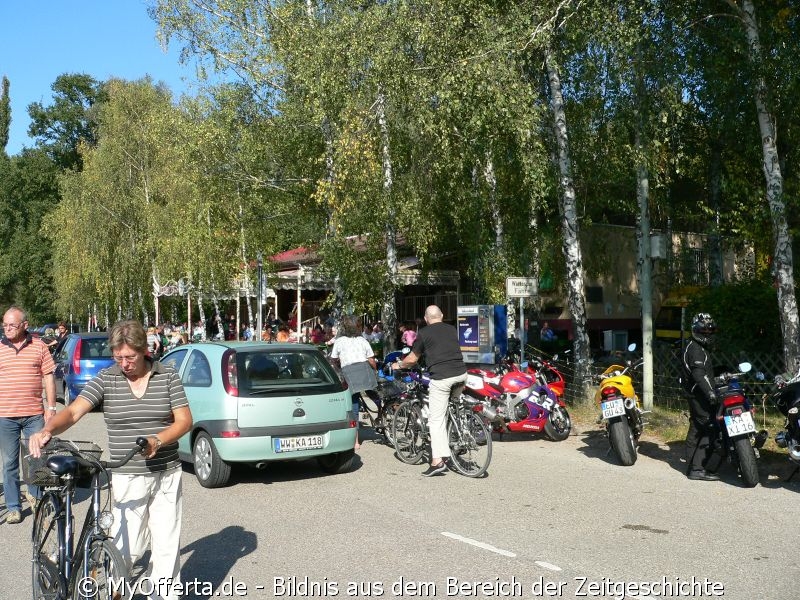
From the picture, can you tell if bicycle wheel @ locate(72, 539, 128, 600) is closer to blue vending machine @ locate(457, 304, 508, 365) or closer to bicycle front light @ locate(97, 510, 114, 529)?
bicycle front light @ locate(97, 510, 114, 529)

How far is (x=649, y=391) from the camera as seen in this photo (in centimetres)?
1340

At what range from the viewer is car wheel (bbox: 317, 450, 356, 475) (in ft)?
31.1

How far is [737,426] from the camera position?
8.18m

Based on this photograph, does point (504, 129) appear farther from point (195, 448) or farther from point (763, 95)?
point (195, 448)

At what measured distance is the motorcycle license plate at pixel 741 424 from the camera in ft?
26.8

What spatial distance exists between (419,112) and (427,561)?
398 inches

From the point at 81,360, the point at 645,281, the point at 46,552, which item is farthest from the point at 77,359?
the point at 46,552

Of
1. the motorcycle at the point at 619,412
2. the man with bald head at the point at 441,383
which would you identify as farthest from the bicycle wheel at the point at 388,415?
the motorcycle at the point at 619,412

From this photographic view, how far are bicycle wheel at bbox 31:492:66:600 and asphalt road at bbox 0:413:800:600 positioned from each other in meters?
0.80

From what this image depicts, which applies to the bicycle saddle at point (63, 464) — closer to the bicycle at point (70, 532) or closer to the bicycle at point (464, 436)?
the bicycle at point (70, 532)

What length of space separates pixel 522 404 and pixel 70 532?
308 inches

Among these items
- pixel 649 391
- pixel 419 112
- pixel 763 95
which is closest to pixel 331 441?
pixel 649 391

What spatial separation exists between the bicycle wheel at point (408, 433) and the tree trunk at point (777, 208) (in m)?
5.89

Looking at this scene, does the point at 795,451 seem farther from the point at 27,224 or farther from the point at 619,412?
the point at 27,224
